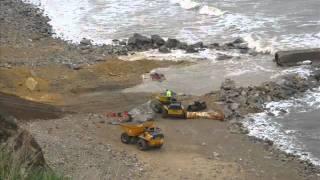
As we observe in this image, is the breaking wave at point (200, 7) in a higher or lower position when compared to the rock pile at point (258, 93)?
higher

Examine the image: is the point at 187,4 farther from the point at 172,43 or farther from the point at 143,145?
the point at 143,145

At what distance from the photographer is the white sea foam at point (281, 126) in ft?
58.8

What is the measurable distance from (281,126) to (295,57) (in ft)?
23.8

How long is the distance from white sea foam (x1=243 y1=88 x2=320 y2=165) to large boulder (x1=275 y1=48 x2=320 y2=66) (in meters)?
3.32

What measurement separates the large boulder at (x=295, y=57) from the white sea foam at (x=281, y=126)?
10.9 feet

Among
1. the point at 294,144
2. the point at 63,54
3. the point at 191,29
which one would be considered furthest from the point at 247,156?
the point at 191,29

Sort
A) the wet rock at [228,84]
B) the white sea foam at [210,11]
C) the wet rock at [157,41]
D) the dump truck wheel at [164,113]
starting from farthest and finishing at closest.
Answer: the white sea foam at [210,11] → the wet rock at [157,41] → the wet rock at [228,84] → the dump truck wheel at [164,113]

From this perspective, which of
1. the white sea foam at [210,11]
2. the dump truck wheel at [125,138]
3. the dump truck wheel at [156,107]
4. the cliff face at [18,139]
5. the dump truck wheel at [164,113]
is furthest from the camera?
the white sea foam at [210,11]

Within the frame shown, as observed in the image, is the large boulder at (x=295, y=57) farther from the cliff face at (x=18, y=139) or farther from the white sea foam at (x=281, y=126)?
the cliff face at (x=18, y=139)

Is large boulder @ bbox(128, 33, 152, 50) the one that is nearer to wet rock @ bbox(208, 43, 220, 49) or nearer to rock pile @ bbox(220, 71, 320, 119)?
wet rock @ bbox(208, 43, 220, 49)

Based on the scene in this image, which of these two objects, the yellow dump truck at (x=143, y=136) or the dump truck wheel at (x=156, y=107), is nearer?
the yellow dump truck at (x=143, y=136)

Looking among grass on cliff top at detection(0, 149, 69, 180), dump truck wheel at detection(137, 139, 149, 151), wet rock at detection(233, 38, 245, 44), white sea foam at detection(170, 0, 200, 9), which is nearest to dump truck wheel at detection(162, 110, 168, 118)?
dump truck wheel at detection(137, 139, 149, 151)

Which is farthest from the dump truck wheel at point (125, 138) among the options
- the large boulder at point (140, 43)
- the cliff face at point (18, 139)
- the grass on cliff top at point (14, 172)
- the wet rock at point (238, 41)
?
the wet rock at point (238, 41)

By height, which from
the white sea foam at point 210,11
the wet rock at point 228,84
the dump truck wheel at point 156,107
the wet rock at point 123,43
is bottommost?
the dump truck wheel at point 156,107
